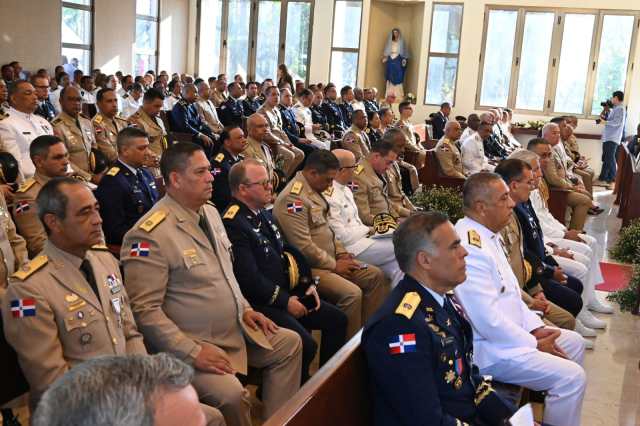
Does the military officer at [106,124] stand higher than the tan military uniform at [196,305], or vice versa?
the military officer at [106,124]

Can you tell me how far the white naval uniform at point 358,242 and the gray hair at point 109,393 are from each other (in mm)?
3407

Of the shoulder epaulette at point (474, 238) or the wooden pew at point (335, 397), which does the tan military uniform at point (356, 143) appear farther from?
the wooden pew at point (335, 397)

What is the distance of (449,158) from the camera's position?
773cm

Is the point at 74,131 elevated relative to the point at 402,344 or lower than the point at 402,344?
elevated

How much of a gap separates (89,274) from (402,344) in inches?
41.8

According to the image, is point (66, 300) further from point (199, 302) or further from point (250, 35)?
point (250, 35)

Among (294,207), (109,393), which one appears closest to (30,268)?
(109,393)

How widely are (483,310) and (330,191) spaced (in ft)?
5.75

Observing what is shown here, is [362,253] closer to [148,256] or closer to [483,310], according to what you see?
[483,310]

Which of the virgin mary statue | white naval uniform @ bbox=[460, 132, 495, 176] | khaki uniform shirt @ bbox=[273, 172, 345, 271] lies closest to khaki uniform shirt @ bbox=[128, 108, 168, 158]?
khaki uniform shirt @ bbox=[273, 172, 345, 271]

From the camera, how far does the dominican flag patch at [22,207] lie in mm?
3648

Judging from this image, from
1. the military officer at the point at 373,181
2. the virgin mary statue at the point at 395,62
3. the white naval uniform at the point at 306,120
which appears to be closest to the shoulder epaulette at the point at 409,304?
the military officer at the point at 373,181

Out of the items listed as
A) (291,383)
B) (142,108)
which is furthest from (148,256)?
(142,108)

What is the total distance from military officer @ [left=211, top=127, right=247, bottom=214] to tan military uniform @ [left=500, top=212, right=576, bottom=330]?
232 cm
